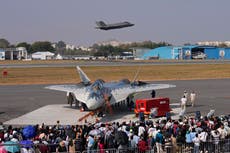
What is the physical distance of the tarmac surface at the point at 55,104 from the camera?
33375 mm

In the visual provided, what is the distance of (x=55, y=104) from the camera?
41094 millimetres

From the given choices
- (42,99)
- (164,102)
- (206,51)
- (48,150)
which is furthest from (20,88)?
(206,51)

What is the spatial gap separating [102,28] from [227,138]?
111739 millimetres

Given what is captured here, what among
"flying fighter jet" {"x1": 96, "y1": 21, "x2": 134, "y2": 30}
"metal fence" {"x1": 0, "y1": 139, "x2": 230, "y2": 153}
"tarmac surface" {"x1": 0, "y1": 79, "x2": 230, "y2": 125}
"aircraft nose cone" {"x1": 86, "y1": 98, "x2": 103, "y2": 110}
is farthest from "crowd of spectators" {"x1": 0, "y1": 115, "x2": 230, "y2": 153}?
"flying fighter jet" {"x1": 96, "y1": 21, "x2": 134, "y2": 30}

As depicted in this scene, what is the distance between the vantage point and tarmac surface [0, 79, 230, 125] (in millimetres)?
33375

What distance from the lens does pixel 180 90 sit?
Answer: 50594mm

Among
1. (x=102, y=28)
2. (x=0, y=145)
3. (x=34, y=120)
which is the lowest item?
(x=34, y=120)

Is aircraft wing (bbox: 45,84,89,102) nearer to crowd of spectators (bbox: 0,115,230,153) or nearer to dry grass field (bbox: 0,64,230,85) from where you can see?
crowd of spectators (bbox: 0,115,230,153)

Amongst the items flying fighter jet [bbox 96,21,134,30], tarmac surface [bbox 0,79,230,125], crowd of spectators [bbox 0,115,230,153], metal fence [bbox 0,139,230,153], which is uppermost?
flying fighter jet [bbox 96,21,134,30]

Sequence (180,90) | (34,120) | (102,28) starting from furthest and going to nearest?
(102,28), (180,90), (34,120)

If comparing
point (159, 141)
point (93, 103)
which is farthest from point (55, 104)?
point (159, 141)

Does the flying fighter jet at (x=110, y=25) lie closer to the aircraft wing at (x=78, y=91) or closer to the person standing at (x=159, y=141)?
the aircraft wing at (x=78, y=91)

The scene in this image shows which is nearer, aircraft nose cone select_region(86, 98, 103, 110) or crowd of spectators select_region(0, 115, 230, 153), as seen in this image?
crowd of spectators select_region(0, 115, 230, 153)

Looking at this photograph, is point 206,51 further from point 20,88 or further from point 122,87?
point 122,87
